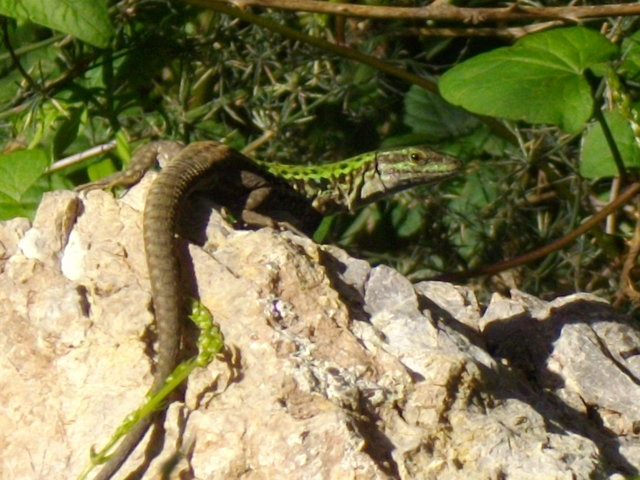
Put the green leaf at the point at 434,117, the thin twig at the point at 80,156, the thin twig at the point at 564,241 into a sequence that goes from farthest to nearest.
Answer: the green leaf at the point at 434,117, the thin twig at the point at 80,156, the thin twig at the point at 564,241

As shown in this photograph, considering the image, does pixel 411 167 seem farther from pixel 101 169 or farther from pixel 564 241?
pixel 101 169

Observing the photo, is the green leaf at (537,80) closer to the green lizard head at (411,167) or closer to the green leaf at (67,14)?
the green leaf at (67,14)

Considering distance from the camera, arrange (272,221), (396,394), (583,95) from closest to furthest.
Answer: (396,394), (583,95), (272,221)

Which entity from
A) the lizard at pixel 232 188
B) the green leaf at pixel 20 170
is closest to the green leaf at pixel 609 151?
the lizard at pixel 232 188

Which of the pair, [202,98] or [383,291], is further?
[202,98]

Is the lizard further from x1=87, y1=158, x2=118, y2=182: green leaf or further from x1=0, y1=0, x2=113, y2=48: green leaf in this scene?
x1=0, y1=0, x2=113, y2=48: green leaf

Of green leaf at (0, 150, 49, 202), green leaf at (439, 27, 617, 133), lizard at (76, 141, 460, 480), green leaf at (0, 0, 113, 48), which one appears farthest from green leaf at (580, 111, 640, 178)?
green leaf at (0, 150, 49, 202)

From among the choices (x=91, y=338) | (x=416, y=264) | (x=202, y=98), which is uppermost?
(x=91, y=338)

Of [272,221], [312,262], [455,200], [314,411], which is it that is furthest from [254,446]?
[455,200]

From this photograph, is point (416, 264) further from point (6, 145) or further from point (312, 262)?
point (312, 262)
